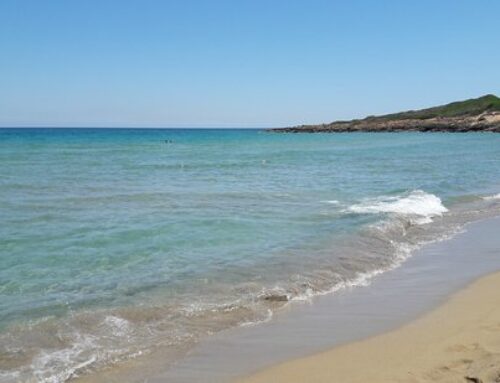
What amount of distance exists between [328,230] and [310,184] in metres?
11.6

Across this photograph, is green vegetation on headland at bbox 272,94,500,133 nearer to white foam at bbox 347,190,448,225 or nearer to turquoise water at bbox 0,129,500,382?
white foam at bbox 347,190,448,225

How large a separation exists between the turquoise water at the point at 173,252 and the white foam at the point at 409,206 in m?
0.07

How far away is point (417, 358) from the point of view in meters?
6.36

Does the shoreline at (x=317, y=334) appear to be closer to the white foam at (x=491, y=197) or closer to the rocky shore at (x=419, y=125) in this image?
the white foam at (x=491, y=197)

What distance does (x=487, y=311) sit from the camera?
27.0 ft

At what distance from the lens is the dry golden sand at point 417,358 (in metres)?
5.86

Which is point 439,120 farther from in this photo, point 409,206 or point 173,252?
point 173,252

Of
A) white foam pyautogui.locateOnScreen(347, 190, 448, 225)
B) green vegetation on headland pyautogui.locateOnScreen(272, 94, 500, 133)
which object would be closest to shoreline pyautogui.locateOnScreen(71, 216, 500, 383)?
white foam pyautogui.locateOnScreen(347, 190, 448, 225)

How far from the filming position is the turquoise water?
7.47 meters

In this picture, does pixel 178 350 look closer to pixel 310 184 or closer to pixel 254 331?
pixel 254 331

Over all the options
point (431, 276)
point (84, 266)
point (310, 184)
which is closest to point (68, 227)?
point (84, 266)

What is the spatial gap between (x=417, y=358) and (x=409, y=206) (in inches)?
511

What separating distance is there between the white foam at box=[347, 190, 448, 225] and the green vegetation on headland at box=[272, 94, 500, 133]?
92.3 metres

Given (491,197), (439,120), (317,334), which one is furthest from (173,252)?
(439,120)
